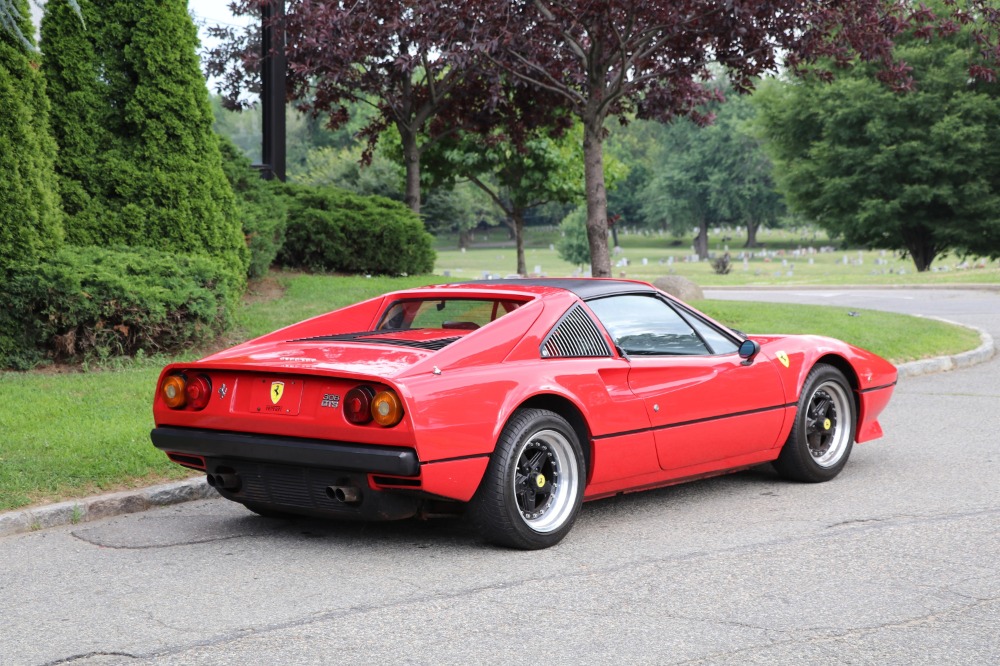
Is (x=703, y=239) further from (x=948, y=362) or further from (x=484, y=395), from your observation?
(x=484, y=395)

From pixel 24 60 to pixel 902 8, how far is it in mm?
9994

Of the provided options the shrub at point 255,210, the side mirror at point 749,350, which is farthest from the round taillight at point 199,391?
the shrub at point 255,210

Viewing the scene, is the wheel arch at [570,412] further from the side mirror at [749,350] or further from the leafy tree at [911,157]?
the leafy tree at [911,157]

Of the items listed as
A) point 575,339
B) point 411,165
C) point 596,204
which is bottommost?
point 575,339

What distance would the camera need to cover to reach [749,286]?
32188 millimetres

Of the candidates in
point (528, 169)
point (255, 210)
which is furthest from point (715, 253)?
point (255, 210)

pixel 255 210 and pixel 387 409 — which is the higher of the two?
pixel 255 210

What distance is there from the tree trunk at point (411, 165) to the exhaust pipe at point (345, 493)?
1653 centimetres

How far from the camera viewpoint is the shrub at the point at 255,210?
1471 centimetres

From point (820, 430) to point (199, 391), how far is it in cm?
373

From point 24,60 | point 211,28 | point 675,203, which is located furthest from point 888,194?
point 675,203

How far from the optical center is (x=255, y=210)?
15055 millimetres

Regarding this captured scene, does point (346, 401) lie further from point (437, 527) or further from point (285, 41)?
point (285, 41)

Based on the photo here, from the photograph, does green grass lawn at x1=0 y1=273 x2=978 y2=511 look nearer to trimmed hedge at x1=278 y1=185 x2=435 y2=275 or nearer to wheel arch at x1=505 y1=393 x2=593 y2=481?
trimmed hedge at x1=278 y1=185 x2=435 y2=275
